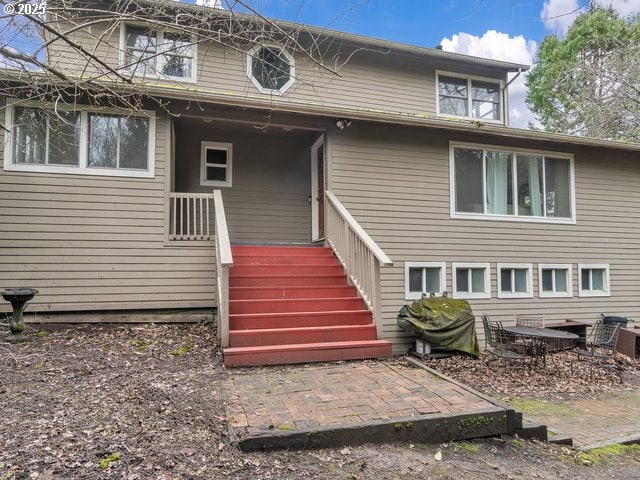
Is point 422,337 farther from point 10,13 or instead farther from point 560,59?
point 560,59

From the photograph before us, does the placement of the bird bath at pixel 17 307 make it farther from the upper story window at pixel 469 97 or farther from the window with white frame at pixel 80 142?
the upper story window at pixel 469 97

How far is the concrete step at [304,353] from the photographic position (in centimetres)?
481

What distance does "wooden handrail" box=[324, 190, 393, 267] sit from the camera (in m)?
5.47

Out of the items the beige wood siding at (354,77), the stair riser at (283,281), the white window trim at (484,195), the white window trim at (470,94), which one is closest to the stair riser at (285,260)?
the stair riser at (283,281)

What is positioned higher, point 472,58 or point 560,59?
point 560,59

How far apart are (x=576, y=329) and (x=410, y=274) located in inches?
145

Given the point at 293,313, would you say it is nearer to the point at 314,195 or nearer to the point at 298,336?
the point at 298,336

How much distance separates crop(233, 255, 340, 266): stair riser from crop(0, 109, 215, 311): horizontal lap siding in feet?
1.82

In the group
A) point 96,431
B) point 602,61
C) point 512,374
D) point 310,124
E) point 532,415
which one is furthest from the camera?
point 602,61

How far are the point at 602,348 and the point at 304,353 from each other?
6407mm

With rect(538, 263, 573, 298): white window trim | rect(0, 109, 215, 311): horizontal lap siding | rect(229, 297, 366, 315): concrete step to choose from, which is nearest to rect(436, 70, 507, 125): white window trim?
rect(538, 263, 573, 298): white window trim

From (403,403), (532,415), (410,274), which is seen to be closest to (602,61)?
(410,274)

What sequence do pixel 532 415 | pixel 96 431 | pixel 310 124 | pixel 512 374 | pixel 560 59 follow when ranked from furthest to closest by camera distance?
pixel 560 59 → pixel 310 124 → pixel 512 374 → pixel 532 415 → pixel 96 431

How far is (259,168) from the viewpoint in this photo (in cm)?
859
